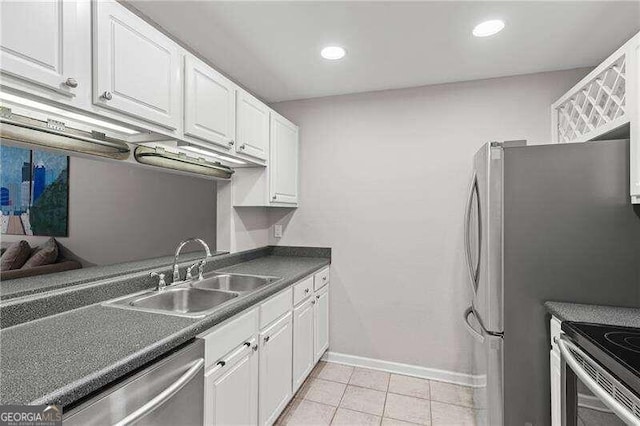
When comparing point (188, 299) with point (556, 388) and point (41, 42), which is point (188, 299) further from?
point (556, 388)

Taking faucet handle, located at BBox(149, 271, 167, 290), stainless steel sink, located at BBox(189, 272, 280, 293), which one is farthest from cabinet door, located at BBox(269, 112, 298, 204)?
faucet handle, located at BBox(149, 271, 167, 290)

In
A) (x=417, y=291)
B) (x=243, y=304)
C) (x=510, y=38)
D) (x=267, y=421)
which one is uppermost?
(x=510, y=38)

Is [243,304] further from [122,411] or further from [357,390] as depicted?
[357,390]

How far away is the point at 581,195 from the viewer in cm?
162

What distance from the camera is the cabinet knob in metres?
1.08

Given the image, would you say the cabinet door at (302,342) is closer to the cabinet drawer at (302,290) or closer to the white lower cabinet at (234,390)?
the cabinet drawer at (302,290)

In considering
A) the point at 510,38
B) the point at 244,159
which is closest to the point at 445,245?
the point at 510,38

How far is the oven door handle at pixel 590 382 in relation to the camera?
3.19ft

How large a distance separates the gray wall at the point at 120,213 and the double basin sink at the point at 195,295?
56 centimetres

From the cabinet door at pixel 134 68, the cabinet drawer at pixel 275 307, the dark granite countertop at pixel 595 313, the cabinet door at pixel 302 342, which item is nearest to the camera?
the cabinet door at pixel 134 68

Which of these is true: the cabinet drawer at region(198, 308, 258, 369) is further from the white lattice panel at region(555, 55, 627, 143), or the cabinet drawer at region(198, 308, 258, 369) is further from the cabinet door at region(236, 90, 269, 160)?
the white lattice panel at region(555, 55, 627, 143)

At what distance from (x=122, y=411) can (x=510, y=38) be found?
2.67 m

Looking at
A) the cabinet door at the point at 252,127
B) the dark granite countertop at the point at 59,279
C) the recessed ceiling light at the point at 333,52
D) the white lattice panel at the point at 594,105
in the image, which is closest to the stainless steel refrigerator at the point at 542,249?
the white lattice panel at the point at 594,105

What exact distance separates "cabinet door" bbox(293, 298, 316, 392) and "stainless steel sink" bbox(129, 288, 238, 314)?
1.85ft
